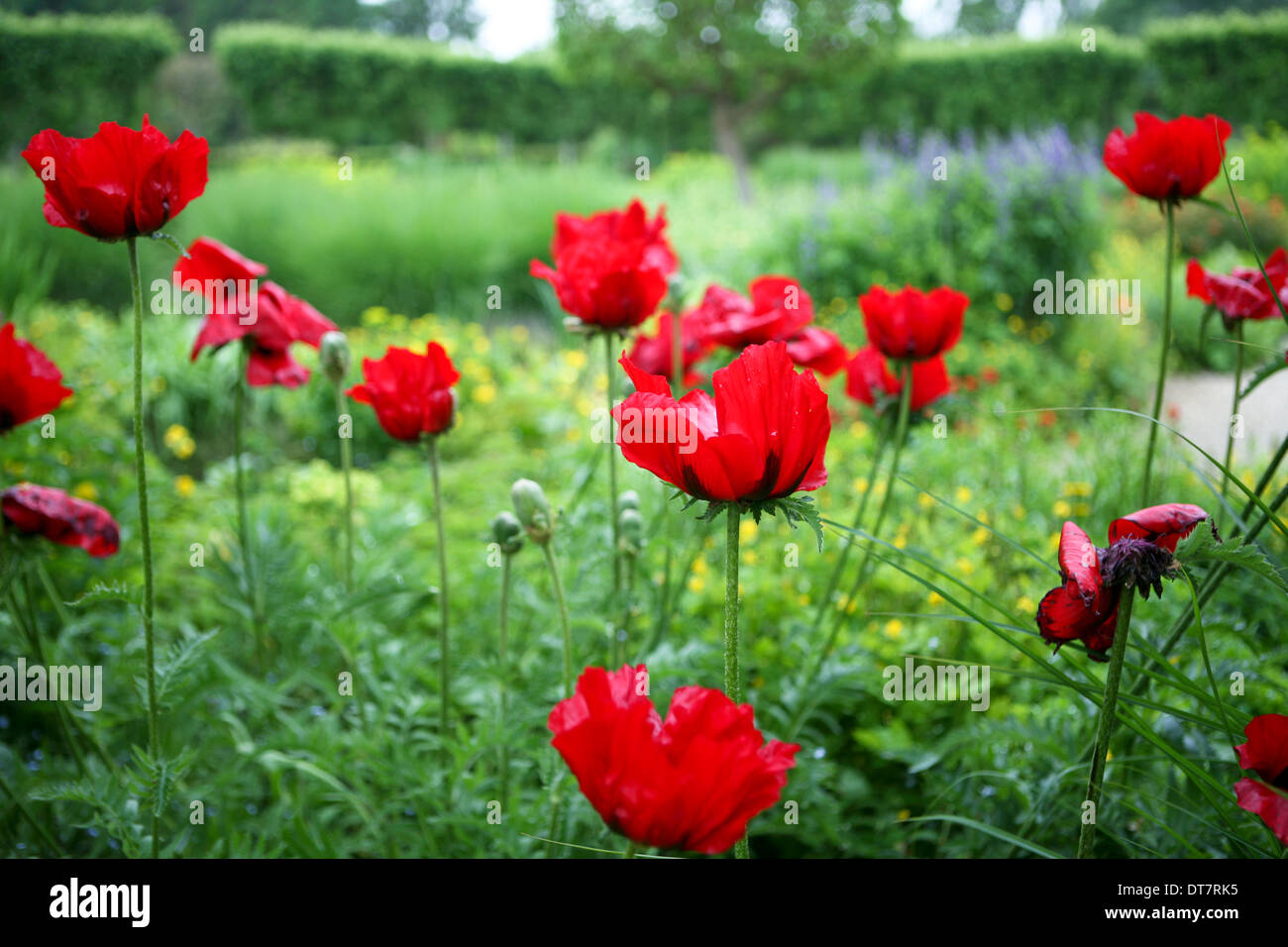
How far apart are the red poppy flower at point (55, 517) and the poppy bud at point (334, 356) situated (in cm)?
36

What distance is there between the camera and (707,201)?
8359 millimetres

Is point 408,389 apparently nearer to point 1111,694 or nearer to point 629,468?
point 1111,694

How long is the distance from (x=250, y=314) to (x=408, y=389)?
33 centimetres

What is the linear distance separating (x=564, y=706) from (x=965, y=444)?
2.70 meters

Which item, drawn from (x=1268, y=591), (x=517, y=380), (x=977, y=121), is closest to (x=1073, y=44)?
(x=977, y=121)

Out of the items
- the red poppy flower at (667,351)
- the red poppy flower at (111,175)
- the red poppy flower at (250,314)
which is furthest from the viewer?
the red poppy flower at (667,351)

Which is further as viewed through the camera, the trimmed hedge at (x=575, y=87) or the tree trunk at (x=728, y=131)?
the tree trunk at (x=728, y=131)

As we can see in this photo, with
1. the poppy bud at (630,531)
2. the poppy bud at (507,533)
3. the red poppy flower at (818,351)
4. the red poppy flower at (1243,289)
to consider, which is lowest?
the poppy bud at (630,531)

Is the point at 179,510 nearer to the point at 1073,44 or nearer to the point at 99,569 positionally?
the point at 99,569

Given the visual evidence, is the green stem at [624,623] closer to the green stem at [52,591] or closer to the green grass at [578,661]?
the green grass at [578,661]

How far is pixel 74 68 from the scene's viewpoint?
1118 cm

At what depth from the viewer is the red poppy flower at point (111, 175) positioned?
0.90m

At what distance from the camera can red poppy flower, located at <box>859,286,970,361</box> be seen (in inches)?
48.0

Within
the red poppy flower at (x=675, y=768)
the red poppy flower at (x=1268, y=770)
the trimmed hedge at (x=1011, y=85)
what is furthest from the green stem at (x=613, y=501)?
the trimmed hedge at (x=1011, y=85)
